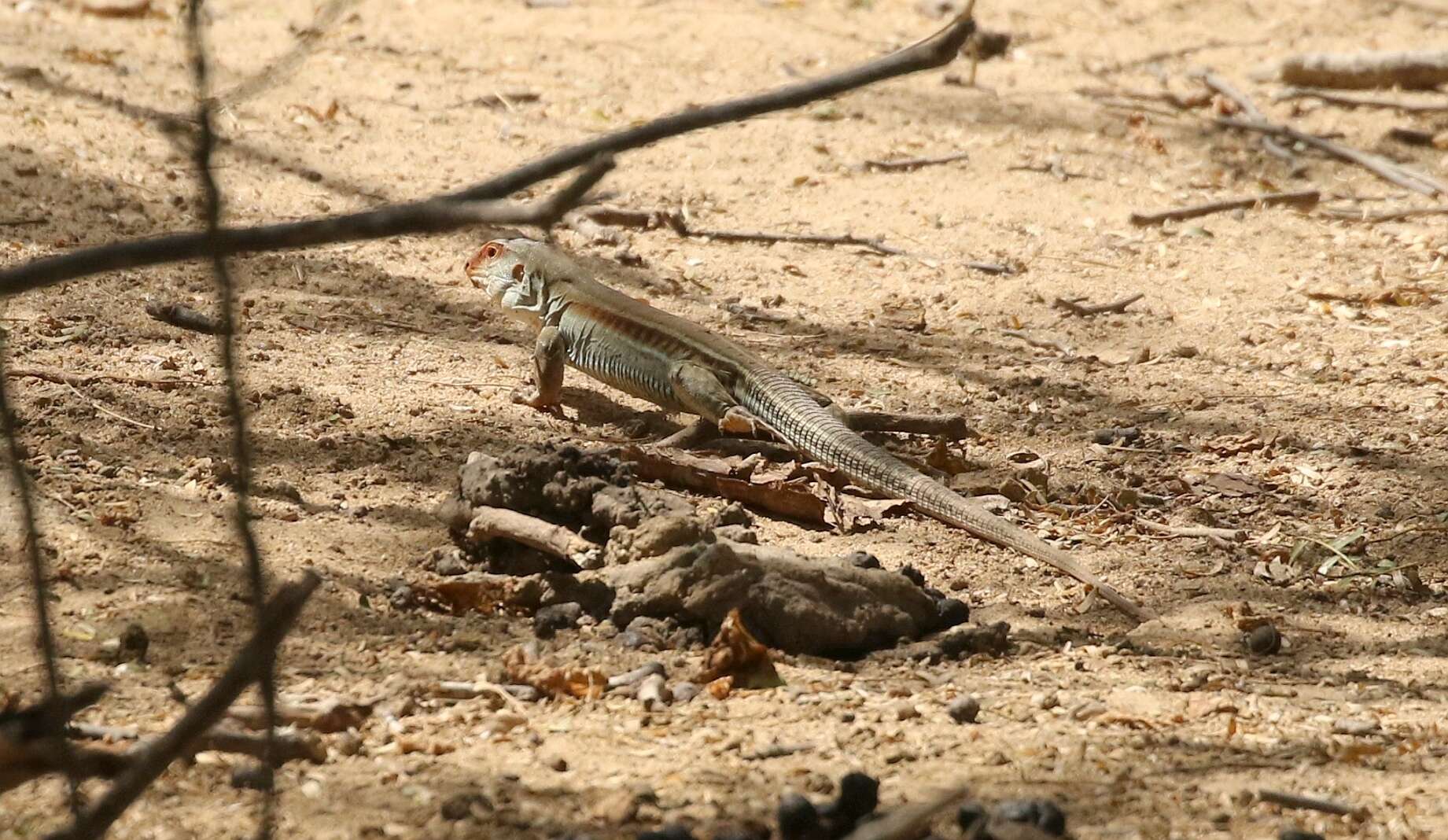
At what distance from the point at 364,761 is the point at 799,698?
41.8 inches

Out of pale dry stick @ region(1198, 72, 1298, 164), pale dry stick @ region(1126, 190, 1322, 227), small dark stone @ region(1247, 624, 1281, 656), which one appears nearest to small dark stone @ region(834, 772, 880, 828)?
small dark stone @ region(1247, 624, 1281, 656)

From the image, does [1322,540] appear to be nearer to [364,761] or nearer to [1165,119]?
[364,761]

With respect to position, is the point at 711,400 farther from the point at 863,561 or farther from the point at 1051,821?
the point at 1051,821

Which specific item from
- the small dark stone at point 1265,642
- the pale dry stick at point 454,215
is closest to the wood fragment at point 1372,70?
the small dark stone at point 1265,642

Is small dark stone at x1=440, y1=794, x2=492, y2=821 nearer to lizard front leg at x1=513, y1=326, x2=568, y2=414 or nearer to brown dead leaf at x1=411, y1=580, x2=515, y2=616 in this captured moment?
brown dead leaf at x1=411, y1=580, x2=515, y2=616

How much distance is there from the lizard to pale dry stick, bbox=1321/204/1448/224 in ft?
14.2

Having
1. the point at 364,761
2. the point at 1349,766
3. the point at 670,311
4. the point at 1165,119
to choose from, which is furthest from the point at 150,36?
the point at 1349,766

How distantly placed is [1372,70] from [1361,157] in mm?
1610

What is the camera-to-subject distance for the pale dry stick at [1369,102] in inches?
408

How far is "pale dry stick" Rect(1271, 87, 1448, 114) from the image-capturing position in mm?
10375

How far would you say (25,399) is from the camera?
16.7ft

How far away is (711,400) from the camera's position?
5.91 metres

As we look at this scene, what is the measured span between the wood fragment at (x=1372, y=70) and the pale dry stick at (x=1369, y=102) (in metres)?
0.16

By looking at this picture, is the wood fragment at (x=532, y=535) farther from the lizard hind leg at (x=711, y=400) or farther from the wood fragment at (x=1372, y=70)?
the wood fragment at (x=1372, y=70)
